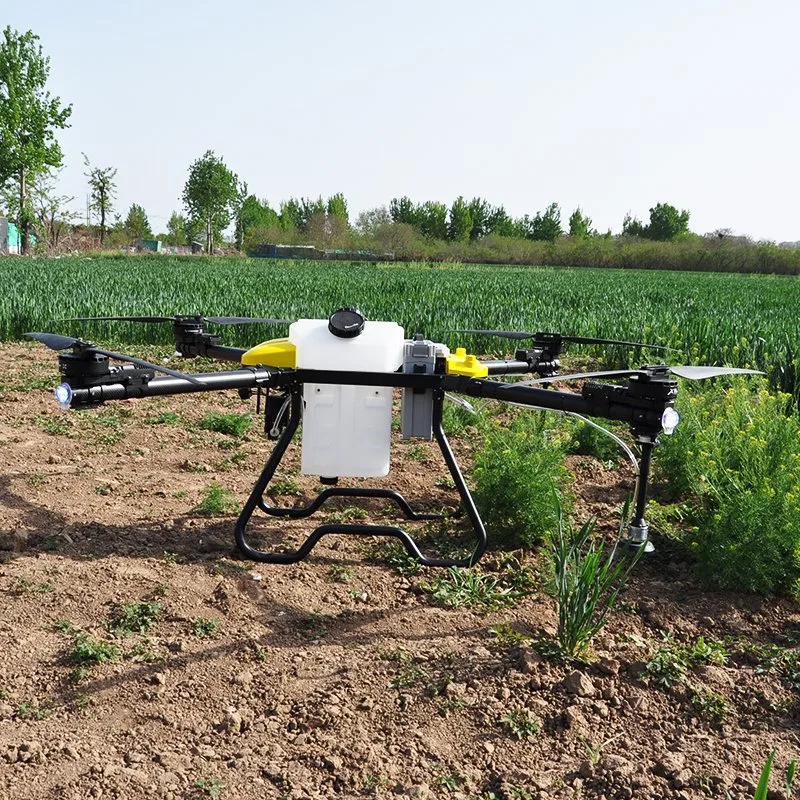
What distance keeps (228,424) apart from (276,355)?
2.39m

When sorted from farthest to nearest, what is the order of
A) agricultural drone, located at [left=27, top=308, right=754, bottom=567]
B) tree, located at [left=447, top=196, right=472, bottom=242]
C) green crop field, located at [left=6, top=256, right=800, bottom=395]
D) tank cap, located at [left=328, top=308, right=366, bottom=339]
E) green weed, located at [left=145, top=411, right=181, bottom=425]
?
tree, located at [left=447, top=196, right=472, bottom=242]
green crop field, located at [left=6, top=256, right=800, bottom=395]
green weed, located at [left=145, top=411, right=181, bottom=425]
tank cap, located at [left=328, top=308, right=366, bottom=339]
agricultural drone, located at [left=27, top=308, right=754, bottom=567]

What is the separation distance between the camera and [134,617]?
283cm

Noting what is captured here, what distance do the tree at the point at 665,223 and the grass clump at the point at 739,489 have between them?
314 feet

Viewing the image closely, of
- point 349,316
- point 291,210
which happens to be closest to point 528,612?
point 349,316

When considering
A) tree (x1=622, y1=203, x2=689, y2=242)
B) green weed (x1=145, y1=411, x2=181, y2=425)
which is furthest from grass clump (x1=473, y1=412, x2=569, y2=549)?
tree (x1=622, y1=203, x2=689, y2=242)

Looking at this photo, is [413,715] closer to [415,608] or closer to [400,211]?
[415,608]

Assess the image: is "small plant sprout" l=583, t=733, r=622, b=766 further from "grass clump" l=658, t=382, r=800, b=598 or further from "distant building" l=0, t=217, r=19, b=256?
"distant building" l=0, t=217, r=19, b=256

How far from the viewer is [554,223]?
89875mm

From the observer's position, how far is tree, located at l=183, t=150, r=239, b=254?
2470 inches

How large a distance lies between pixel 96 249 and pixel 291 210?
46799mm

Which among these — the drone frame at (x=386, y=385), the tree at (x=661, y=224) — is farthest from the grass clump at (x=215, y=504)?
the tree at (x=661, y=224)

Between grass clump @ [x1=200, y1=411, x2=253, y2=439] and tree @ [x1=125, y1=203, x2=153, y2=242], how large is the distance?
6598 centimetres

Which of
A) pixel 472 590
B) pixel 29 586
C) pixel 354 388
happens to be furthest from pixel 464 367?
pixel 29 586

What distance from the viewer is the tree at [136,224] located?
2672 inches
